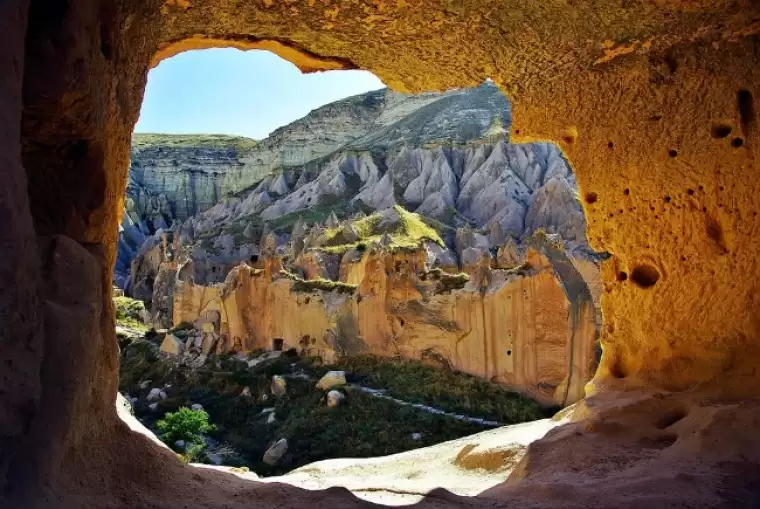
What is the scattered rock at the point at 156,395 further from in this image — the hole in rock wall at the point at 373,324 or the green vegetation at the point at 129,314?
the green vegetation at the point at 129,314

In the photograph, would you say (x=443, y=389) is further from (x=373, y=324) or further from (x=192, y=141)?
(x=192, y=141)

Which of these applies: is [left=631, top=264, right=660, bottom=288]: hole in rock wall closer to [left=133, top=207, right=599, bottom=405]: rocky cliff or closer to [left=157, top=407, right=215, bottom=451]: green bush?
[left=133, top=207, right=599, bottom=405]: rocky cliff

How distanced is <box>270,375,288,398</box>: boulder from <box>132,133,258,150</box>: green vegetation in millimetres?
68412

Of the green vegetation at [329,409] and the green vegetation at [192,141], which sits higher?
the green vegetation at [192,141]

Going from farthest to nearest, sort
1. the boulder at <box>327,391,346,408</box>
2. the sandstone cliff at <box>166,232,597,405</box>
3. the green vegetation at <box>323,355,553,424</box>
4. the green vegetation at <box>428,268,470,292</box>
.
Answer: the green vegetation at <box>428,268,470,292</box>, the boulder at <box>327,391,346,408</box>, the green vegetation at <box>323,355,553,424</box>, the sandstone cliff at <box>166,232,597,405</box>

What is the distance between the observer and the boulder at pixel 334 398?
48.6ft

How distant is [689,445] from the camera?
11.3 ft

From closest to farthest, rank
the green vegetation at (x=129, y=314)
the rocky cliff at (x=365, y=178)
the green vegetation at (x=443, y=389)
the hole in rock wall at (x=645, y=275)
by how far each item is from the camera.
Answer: the hole in rock wall at (x=645, y=275), the green vegetation at (x=443, y=389), the green vegetation at (x=129, y=314), the rocky cliff at (x=365, y=178)

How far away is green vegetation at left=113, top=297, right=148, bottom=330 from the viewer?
2970 centimetres

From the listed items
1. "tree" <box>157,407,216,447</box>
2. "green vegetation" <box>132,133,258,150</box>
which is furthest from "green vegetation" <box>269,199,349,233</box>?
"green vegetation" <box>132,133,258,150</box>

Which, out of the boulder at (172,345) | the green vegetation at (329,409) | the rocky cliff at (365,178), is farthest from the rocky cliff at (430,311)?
the rocky cliff at (365,178)

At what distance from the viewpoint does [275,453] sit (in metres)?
12.3

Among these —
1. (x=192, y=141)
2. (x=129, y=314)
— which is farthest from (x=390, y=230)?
(x=192, y=141)

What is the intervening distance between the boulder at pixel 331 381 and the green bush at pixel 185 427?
3157 mm
